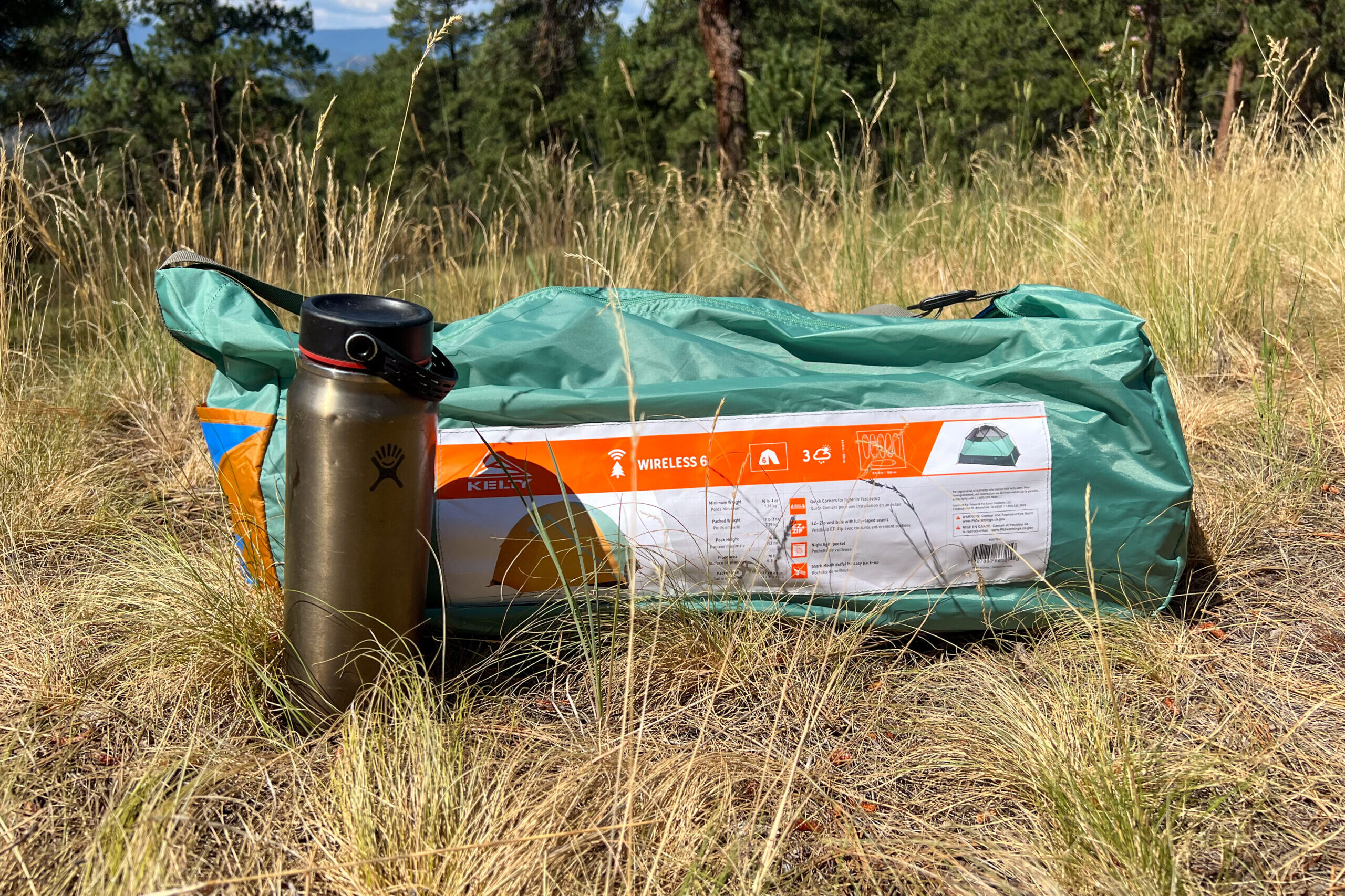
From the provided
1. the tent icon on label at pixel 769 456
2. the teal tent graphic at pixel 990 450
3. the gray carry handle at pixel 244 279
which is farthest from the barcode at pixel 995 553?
the gray carry handle at pixel 244 279

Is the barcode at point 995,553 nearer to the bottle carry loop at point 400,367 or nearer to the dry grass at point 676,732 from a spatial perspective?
the dry grass at point 676,732

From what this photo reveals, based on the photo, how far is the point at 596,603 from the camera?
1.66 m

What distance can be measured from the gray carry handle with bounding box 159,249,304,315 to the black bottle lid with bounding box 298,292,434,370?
36 cm

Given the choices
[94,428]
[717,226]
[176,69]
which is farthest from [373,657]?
[176,69]

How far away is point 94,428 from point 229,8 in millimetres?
15885

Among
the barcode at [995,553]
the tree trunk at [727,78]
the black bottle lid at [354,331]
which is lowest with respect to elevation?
the barcode at [995,553]

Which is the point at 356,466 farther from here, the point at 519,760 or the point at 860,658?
the point at 860,658

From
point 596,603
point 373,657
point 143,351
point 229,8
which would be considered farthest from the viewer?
point 229,8

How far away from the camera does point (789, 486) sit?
5.48ft

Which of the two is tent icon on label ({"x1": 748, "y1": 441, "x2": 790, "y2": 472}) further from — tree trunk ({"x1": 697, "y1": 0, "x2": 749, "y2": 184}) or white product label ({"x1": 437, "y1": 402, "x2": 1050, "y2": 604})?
tree trunk ({"x1": 697, "y1": 0, "x2": 749, "y2": 184})

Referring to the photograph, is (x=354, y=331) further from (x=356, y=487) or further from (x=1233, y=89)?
(x=1233, y=89)

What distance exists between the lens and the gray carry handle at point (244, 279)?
1716mm

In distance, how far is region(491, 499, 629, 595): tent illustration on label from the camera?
165 cm

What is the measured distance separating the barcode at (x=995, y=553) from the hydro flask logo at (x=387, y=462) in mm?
1033
